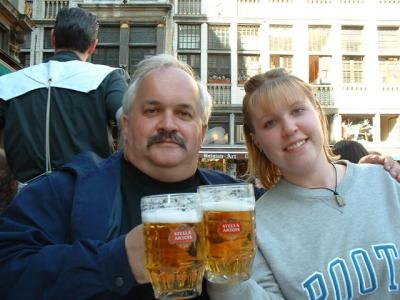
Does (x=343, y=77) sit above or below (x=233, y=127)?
above

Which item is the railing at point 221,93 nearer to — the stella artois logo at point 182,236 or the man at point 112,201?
the man at point 112,201

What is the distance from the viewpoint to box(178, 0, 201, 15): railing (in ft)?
57.5

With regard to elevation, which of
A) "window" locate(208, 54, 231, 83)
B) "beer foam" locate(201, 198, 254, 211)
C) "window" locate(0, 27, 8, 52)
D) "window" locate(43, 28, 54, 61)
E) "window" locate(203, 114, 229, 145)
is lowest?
"beer foam" locate(201, 198, 254, 211)

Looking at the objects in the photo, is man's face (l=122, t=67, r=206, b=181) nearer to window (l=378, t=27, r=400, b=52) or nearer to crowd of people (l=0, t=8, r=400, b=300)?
crowd of people (l=0, t=8, r=400, b=300)

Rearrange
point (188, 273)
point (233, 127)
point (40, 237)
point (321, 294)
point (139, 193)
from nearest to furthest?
point (188, 273) → point (40, 237) → point (321, 294) → point (139, 193) → point (233, 127)

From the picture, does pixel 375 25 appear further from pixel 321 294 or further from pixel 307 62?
pixel 321 294

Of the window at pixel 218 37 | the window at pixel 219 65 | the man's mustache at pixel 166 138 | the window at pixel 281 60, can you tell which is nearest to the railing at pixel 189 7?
the window at pixel 218 37

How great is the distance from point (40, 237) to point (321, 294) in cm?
94

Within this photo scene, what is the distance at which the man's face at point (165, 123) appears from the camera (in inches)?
65.6

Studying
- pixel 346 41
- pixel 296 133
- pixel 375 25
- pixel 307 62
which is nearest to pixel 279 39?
pixel 307 62

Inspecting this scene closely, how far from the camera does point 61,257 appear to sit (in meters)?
1.21

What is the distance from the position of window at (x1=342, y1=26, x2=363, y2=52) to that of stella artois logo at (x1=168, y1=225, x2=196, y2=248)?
58.0 feet

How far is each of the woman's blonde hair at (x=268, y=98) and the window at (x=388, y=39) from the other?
16960mm

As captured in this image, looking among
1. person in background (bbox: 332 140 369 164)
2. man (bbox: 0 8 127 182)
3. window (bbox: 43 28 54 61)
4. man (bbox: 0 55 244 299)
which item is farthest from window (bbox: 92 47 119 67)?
man (bbox: 0 55 244 299)
